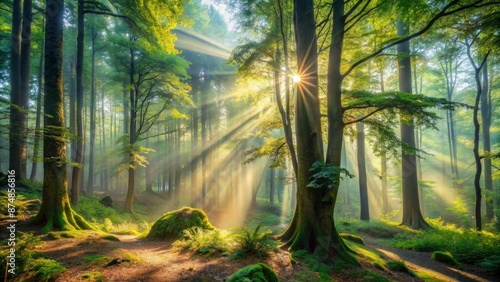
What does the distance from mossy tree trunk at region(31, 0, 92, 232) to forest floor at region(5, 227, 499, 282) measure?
3.69 feet

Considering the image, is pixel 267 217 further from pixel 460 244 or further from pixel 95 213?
pixel 460 244

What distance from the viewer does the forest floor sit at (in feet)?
12.8

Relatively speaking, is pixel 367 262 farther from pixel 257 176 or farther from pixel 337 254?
pixel 257 176

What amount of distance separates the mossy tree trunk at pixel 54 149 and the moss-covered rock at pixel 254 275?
6.37 m

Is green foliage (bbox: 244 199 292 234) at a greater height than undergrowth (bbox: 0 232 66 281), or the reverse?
undergrowth (bbox: 0 232 66 281)

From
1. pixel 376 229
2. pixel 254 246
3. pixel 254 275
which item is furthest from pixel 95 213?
pixel 376 229

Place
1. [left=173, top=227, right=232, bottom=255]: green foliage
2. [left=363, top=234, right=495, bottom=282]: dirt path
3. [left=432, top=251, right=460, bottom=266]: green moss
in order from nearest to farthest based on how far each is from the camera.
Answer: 1. [left=173, top=227, right=232, bottom=255]: green foliage
2. [left=363, top=234, right=495, bottom=282]: dirt path
3. [left=432, top=251, right=460, bottom=266]: green moss

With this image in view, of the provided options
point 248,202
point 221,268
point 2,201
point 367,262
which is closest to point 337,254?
point 367,262

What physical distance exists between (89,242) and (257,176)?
88.7ft

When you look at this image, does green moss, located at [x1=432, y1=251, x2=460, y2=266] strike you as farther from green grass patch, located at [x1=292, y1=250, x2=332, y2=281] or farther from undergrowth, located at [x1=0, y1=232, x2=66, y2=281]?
undergrowth, located at [x1=0, y1=232, x2=66, y2=281]

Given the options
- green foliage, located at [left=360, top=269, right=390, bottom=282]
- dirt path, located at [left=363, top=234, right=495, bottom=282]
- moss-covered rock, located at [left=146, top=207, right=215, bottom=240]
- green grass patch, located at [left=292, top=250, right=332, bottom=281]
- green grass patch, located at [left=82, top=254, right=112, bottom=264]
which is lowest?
dirt path, located at [left=363, top=234, right=495, bottom=282]

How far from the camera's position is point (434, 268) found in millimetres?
7219

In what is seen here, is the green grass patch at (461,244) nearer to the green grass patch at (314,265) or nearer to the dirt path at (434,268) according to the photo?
the dirt path at (434,268)

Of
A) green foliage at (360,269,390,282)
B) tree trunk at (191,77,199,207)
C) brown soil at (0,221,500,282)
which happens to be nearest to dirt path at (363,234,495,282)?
brown soil at (0,221,500,282)
